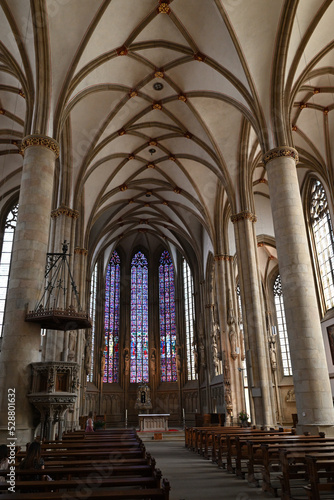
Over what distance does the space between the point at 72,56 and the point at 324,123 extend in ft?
37.9

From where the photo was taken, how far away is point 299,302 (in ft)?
37.2

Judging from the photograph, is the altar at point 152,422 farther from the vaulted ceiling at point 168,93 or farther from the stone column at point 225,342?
the vaulted ceiling at point 168,93

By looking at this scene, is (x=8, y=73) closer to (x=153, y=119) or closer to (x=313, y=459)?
(x=153, y=119)

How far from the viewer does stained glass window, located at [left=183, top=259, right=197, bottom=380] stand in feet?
102

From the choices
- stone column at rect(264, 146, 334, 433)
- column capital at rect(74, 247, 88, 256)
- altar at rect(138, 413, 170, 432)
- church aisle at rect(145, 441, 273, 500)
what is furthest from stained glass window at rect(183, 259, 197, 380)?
church aisle at rect(145, 441, 273, 500)

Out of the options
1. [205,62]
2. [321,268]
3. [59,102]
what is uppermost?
[205,62]

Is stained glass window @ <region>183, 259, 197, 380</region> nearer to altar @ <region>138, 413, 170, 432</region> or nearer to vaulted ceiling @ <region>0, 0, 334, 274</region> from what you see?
altar @ <region>138, 413, 170, 432</region>

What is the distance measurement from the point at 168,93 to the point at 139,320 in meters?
20.3

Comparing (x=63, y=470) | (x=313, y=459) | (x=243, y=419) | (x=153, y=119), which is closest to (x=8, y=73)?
(x=153, y=119)

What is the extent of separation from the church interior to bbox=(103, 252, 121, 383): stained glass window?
44cm

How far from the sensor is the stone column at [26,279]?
942cm

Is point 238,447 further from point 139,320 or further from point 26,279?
point 139,320

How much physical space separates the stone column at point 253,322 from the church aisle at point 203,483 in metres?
5.08

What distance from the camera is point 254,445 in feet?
25.1
